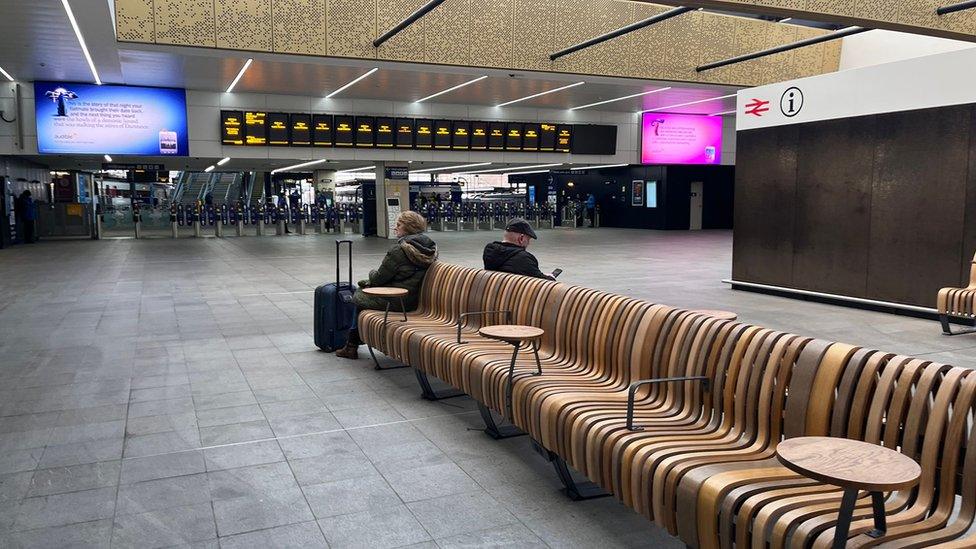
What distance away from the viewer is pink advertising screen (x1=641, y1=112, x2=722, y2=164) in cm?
2428

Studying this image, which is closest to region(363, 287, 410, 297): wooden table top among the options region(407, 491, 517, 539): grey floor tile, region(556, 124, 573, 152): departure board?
region(407, 491, 517, 539): grey floor tile

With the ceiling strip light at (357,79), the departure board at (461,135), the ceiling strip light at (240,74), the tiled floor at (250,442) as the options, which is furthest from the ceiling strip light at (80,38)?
the departure board at (461,135)

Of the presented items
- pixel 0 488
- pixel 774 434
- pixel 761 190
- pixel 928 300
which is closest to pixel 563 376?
pixel 774 434

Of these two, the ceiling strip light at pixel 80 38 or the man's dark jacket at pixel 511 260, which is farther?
the ceiling strip light at pixel 80 38

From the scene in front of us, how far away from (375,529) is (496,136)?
1984cm

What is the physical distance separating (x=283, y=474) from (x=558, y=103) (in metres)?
18.5

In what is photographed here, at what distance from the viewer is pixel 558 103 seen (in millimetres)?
20875

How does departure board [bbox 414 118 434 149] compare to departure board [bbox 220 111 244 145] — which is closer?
departure board [bbox 220 111 244 145]

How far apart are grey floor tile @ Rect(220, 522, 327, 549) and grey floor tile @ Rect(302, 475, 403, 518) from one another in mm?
144

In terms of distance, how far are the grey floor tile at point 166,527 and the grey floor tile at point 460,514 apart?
925 mm

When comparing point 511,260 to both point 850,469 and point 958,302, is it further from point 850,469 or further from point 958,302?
point 958,302

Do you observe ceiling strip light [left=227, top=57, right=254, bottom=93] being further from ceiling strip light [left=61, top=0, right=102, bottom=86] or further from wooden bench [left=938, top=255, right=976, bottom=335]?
wooden bench [left=938, top=255, right=976, bottom=335]

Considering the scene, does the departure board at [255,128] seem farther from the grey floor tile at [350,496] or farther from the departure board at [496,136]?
the grey floor tile at [350,496]

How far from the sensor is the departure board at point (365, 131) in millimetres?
20281
